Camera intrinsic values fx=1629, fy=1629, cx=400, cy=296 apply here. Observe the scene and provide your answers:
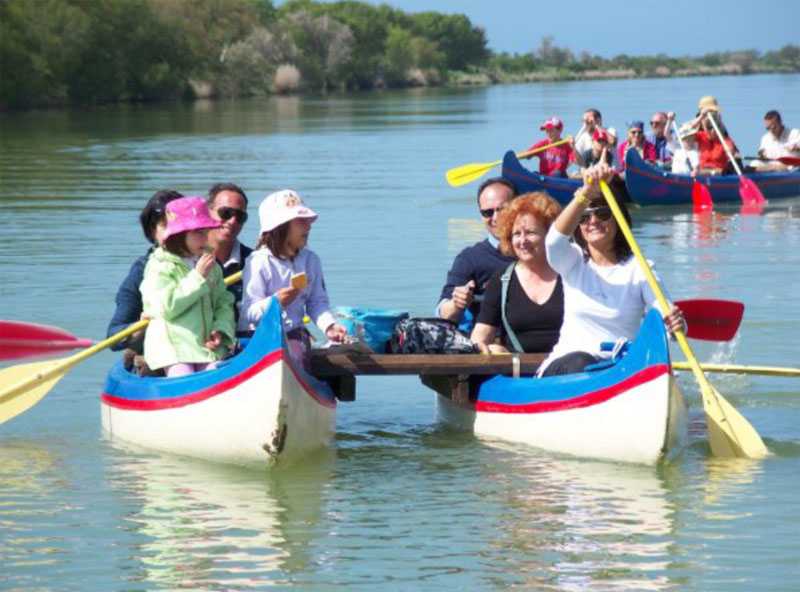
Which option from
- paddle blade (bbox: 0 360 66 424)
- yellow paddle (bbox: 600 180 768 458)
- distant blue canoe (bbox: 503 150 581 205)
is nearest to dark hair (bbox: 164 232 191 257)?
paddle blade (bbox: 0 360 66 424)

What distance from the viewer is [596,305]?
7168 millimetres

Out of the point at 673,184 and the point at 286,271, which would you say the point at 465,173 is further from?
the point at 286,271

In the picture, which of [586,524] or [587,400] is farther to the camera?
[587,400]

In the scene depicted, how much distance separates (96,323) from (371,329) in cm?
423

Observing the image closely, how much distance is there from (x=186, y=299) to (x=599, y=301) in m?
1.81

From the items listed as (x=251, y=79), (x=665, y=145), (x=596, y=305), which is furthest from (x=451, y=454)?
(x=251, y=79)

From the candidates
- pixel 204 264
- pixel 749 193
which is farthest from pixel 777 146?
pixel 204 264

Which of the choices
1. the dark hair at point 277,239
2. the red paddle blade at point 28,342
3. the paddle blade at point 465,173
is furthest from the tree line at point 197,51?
the dark hair at point 277,239

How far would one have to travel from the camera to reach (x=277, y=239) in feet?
24.4

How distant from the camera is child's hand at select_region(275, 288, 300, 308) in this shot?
23.7ft

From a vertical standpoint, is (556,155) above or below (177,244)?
below

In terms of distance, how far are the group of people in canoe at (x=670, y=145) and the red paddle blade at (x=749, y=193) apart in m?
0.55

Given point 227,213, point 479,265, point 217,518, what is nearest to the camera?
point 217,518

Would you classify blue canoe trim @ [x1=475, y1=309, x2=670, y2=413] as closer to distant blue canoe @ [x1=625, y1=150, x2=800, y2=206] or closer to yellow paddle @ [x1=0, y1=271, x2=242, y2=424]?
yellow paddle @ [x1=0, y1=271, x2=242, y2=424]
